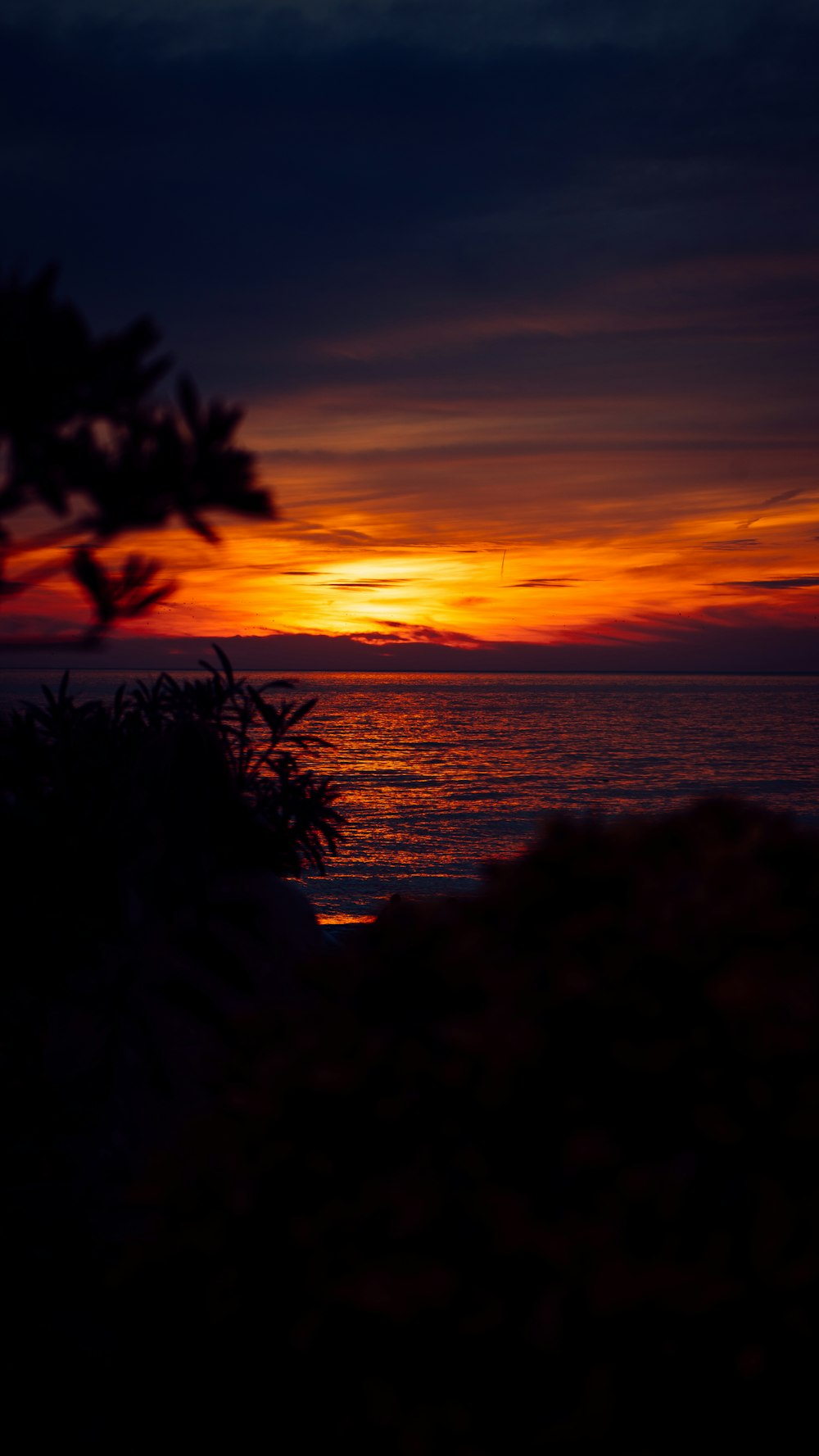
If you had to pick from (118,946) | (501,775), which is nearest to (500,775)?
(501,775)

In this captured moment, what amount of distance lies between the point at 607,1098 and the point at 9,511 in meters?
2.32

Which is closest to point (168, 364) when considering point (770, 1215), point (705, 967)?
point (705, 967)

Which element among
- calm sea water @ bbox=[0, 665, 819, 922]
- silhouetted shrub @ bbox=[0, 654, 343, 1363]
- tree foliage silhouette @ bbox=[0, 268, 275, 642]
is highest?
tree foliage silhouette @ bbox=[0, 268, 275, 642]

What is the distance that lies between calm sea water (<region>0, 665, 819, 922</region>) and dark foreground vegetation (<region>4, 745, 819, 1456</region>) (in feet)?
2.06

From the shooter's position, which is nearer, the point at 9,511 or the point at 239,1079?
the point at 239,1079

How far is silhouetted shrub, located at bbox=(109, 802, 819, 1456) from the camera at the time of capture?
182 cm

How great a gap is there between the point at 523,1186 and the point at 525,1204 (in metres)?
0.08

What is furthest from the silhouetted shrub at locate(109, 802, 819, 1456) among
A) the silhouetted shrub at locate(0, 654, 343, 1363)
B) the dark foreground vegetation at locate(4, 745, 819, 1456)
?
the silhouetted shrub at locate(0, 654, 343, 1363)

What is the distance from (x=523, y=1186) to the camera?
2027mm

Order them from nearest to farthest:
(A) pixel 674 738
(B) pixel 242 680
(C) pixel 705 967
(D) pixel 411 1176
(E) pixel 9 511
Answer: (D) pixel 411 1176
(C) pixel 705 967
(E) pixel 9 511
(B) pixel 242 680
(A) pixel 674 738

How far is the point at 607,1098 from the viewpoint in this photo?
2.06 m

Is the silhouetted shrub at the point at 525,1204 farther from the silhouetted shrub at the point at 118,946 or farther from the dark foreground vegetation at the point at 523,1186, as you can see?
the silhouetted shrub at the point at 118,946

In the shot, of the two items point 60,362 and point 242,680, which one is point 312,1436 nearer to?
point 60,362

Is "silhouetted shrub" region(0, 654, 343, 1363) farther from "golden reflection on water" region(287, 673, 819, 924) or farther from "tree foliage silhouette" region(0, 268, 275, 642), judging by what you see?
"tree foliage silhouette" region(0, 268, 275, 642)
